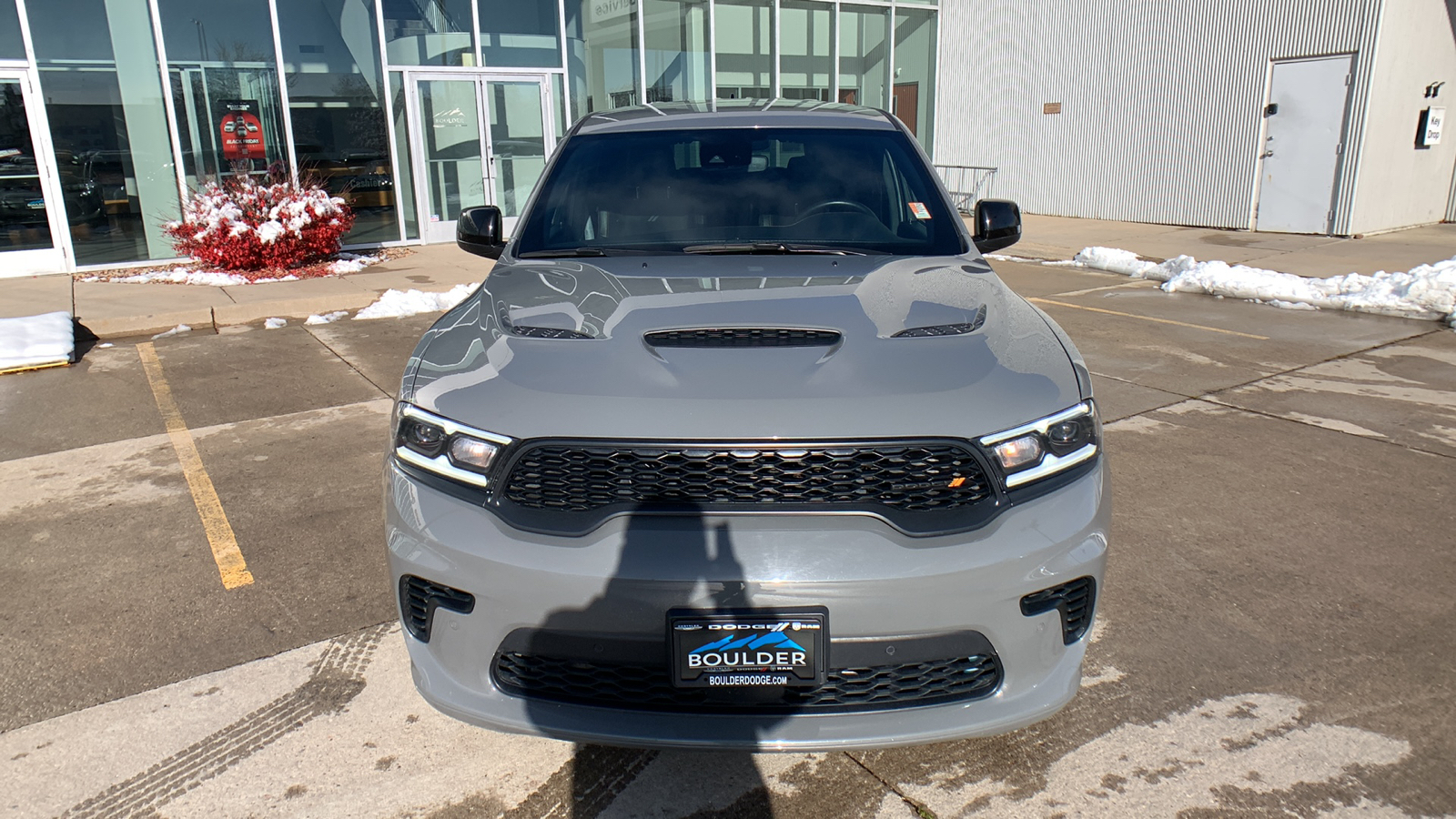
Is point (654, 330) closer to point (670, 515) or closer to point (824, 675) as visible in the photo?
point (670, 515)

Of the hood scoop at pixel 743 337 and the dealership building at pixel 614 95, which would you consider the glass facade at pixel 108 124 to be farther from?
the hood scoop at pixel 743 337

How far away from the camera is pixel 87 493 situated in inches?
191

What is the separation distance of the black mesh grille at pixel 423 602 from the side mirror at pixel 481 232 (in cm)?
175

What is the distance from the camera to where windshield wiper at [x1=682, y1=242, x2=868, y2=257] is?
329 cm

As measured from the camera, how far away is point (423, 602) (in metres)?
2.29

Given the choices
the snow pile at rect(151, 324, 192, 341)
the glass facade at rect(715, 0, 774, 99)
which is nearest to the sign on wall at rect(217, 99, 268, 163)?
the snow pile at rect(151, 324, 192, 341)

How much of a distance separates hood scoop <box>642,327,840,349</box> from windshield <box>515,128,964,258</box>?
0.90 m

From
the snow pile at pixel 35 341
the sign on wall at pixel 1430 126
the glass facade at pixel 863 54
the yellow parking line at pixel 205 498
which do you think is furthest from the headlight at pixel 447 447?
the sign on wall at pixel 1430 126

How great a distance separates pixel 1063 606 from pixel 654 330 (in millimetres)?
1212

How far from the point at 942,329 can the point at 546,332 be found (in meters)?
1.06

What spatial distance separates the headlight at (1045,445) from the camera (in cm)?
221

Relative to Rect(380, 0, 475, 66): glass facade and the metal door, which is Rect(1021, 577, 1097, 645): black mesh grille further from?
the metal door

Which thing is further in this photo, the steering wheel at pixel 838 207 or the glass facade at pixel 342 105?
the glass facade at pixel 342 105

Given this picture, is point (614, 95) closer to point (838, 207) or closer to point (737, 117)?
point (737, 117)
